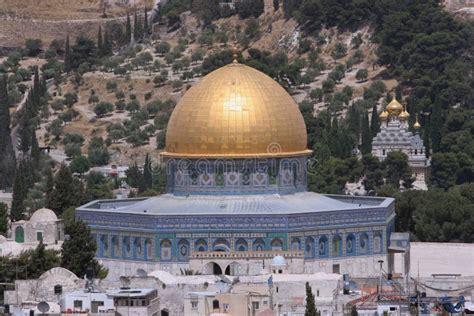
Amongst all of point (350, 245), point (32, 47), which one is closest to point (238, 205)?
point (350, 245)

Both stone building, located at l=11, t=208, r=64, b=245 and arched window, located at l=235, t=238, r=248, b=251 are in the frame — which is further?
stone building, located at l=11, t=208, r=64, b=245

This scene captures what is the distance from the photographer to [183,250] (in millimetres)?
66375

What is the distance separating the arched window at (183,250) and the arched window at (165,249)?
24 centimetres

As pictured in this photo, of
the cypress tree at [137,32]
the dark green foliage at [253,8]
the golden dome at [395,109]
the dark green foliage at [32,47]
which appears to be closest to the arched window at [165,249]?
the golden dome at [395,109]

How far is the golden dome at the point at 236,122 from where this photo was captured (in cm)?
6812

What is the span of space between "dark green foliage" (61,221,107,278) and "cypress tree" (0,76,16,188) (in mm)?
36368

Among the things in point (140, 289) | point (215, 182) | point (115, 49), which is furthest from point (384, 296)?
point (115, 49)

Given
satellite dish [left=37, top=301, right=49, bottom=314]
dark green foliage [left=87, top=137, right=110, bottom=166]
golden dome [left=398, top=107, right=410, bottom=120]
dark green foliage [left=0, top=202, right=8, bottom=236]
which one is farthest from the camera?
dark green foliage [left=87, top=137, right=110, bottom=166]

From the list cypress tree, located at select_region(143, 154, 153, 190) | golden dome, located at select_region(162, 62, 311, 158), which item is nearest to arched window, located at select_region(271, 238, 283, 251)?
golden dome, located at select_region(162, 62, 311, 158)

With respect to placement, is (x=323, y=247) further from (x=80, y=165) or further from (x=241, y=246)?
(x=80, y=165)

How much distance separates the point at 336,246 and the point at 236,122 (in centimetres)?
387

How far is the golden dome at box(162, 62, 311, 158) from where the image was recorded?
6812 cm

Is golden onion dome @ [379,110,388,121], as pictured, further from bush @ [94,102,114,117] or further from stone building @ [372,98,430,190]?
bush @ [94,102,114,117]

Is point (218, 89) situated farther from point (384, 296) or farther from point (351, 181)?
point (351, 181)
